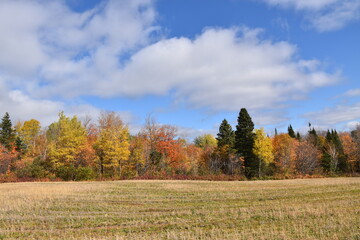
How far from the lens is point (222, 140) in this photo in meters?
64.5

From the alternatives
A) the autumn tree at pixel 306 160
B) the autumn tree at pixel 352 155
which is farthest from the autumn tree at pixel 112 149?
the autumn tree at pixel 352 155

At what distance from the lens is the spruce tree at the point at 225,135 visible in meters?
63.9

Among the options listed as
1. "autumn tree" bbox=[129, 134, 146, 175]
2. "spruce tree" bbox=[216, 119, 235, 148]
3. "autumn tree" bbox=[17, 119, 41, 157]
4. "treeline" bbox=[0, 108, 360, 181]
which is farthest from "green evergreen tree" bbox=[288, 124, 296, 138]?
"autumn tree" bbox=[17, 119, 41, 157]

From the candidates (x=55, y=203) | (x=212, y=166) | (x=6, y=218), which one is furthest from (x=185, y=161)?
(x=6, y=218)

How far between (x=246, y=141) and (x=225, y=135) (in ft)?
23.0

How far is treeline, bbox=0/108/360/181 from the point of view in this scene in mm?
49844

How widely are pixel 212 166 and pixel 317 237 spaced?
55.0m

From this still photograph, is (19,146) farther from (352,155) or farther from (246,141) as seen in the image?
(352,155)

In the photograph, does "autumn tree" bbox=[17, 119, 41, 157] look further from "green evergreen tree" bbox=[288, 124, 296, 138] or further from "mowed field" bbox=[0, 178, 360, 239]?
"green evergreen tree" bbox=[288, 124, 296, 138]

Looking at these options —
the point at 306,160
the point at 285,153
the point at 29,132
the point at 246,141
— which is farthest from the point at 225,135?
the point at 29,132

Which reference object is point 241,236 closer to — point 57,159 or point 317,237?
point 317,237

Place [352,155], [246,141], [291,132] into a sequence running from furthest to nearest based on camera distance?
[291,132] < [352,155] < [246,141]

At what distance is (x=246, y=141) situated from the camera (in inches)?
2308

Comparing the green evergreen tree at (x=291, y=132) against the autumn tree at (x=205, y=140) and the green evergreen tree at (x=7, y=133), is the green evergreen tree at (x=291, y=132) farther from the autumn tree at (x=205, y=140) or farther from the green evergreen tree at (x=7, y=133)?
the green evergreen tree at (x=7, y=133)
